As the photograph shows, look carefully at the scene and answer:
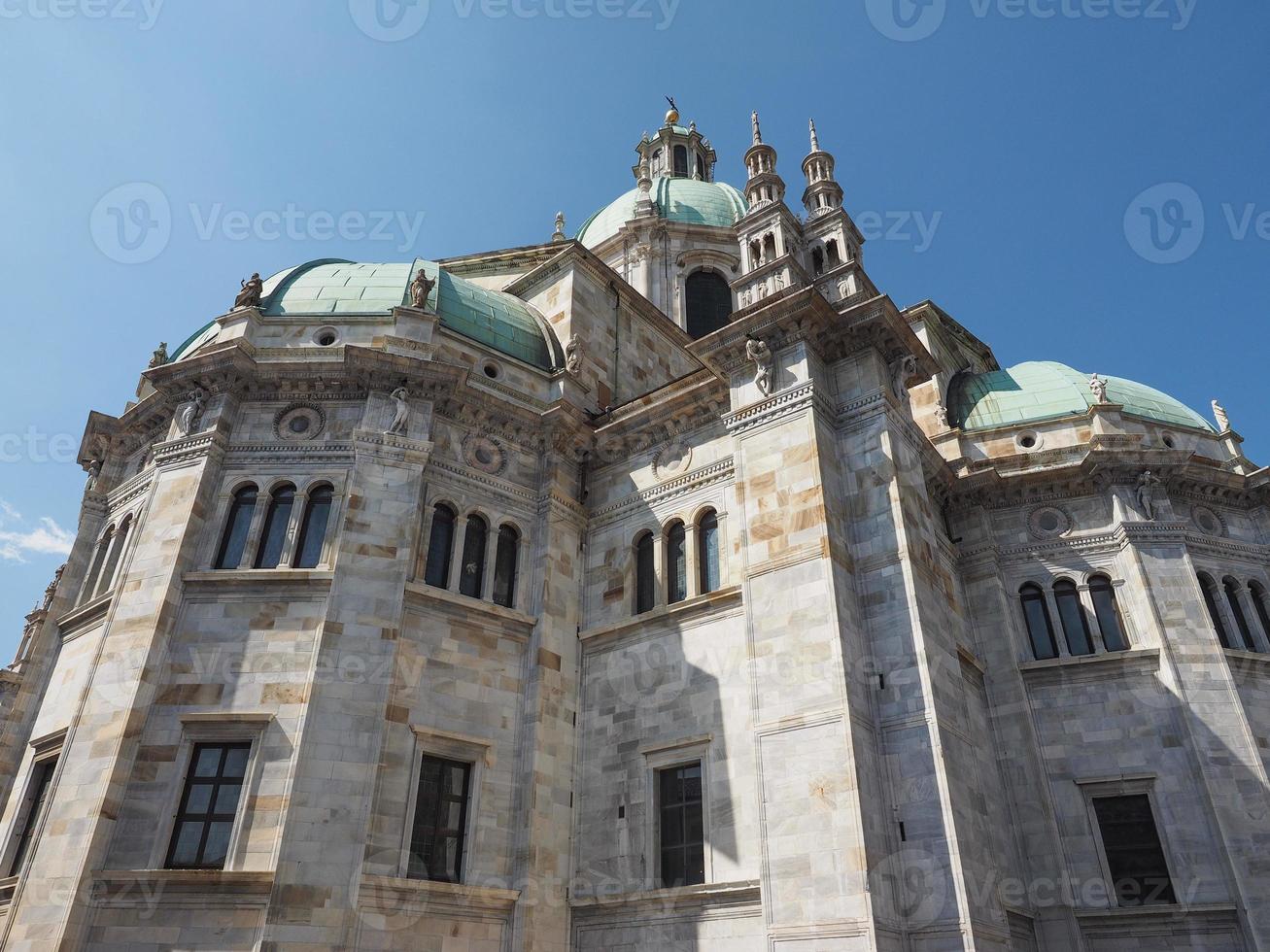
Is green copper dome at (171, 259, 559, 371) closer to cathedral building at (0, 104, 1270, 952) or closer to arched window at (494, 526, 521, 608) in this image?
cathedral building at (0, 104, 1270, 952)

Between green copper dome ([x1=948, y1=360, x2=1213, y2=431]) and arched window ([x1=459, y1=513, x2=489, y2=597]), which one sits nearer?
arched window ([x1=459, y1=513, x2=489, y2=597])

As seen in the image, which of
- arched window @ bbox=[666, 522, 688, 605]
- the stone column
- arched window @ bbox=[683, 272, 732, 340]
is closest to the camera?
the stone column

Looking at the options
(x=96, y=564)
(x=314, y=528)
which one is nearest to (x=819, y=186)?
(x=314, y=528)

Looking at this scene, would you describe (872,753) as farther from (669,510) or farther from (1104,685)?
(1104,685)

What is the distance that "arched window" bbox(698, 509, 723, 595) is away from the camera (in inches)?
808

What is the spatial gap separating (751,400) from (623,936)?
37.7 feet

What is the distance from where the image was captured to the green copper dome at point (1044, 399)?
2769 cm

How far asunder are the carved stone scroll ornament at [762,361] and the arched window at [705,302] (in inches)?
779

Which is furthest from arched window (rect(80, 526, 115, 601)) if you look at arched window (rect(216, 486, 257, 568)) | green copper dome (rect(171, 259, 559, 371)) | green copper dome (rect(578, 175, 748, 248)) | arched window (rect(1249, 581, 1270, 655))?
arched window (rect(1249, 581, 1270, 655))

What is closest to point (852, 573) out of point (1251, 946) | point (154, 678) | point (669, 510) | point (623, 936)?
point (669, 510)

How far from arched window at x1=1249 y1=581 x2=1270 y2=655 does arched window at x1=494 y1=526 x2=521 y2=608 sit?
19839 millimetres

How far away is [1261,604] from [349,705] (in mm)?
23800

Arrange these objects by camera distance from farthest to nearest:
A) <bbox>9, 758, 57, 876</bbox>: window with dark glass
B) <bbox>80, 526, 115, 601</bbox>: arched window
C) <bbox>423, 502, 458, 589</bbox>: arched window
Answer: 1. <bbox>80, 526, 115, 601</bbox>: arched window
2. <bbox>423, 502, 458, 589</bbox>: arched window
3. <bbox>9, 758, 57, 876</bbox>: window with dark glass

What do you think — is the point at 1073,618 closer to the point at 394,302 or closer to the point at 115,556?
the point at 394,302
